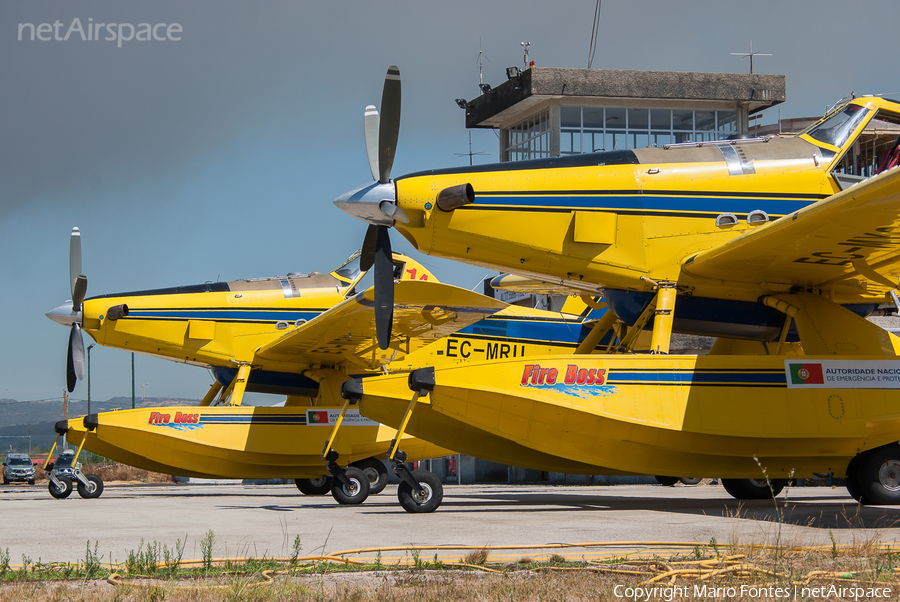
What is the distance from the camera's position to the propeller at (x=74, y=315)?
17469 mm

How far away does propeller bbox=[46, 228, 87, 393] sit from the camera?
17.5 metres

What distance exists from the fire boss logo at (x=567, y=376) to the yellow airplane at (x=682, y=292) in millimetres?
17

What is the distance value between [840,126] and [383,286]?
6380 millimetres

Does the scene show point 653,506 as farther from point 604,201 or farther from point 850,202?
point 850,202

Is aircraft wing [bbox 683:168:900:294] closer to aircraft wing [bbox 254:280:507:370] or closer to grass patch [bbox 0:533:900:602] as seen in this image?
aircraft wing [bbox 254:280:507:370]

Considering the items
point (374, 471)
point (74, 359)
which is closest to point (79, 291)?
point (74, 359)

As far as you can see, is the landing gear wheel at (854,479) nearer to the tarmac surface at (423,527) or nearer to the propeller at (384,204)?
the tarmac surface at (423,527)

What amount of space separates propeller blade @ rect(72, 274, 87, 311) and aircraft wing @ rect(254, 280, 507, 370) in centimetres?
408

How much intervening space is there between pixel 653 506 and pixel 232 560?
22.7ft

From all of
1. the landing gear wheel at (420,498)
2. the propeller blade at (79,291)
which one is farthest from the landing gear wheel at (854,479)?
the propeller blade at (79,291)

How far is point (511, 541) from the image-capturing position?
21.6 feet

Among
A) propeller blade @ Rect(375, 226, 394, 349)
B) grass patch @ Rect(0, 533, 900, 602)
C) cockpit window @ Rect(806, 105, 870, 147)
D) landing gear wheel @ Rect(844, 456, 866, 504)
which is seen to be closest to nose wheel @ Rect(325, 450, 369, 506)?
propeller blade @ Rect(375, 226, 394, 349)

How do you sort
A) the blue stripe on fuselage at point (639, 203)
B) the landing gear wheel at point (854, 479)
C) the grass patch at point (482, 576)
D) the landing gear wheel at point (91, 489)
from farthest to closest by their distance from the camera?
the landing gear wheel at point (91, 489) < the landing gear wheel at point (854, 479) < the blue stripe on fuselage at point (639, 203) < the grass patch at point (482, 576)

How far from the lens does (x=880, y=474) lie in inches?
392
